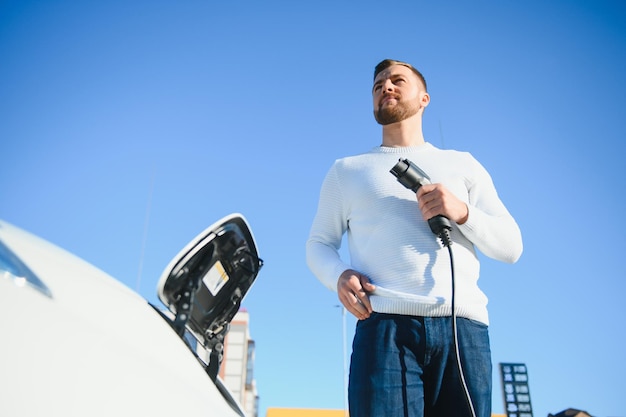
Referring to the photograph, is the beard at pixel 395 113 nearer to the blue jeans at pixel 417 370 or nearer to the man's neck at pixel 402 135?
the man's neck at pixel 402 135

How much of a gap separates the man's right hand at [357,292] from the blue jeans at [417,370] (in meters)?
0.06

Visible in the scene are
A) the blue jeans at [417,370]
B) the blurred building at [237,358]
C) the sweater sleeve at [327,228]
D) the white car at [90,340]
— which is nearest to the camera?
the white car at [90,340]

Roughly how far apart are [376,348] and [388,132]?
0.99m

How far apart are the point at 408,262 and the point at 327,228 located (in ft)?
1.47

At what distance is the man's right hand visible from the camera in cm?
178

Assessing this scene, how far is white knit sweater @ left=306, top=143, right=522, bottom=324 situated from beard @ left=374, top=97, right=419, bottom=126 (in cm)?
13

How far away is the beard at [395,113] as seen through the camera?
2.21 meters

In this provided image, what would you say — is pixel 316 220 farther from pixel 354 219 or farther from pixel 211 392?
pixel 211 392

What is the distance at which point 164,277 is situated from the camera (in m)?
1.32

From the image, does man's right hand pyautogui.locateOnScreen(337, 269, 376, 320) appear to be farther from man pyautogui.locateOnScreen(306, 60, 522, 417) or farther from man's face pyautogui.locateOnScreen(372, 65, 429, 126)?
man's face pyautogui.locateOnScreen(372, 65, 429, 126)

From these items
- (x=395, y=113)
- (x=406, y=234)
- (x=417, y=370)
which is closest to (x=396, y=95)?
(x=395, y=113)

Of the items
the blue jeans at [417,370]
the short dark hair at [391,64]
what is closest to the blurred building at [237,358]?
the short dark hair at [391,64]

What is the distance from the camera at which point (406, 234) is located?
6.09 ft

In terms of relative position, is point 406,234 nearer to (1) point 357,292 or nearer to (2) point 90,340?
(1) point 357,292
